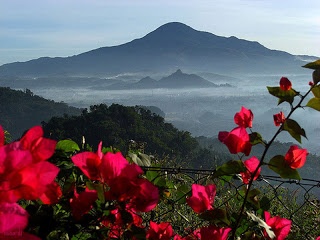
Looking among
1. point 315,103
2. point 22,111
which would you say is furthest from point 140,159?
point 22,111

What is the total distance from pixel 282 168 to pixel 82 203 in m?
0.34

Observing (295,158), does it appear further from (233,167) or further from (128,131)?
(128,131)

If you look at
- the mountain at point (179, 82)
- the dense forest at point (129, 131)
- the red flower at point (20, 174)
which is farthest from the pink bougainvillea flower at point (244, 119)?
the mountain at point (179, 82)

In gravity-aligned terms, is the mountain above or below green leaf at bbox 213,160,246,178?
below

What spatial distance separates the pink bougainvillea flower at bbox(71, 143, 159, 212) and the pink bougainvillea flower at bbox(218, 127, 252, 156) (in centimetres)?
16

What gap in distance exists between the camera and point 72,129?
92.4 feet

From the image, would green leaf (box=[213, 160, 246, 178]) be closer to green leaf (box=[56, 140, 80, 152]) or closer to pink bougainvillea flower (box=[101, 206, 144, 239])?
pink bougainvillea flower (box=[101, 206, 144, 239])

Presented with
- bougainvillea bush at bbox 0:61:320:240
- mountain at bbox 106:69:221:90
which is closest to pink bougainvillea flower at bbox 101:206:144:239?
bougainvillea bush at bbox 0:61:320:240

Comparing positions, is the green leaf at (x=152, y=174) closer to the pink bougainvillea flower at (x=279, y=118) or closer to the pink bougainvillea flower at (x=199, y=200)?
the pink bougainvillea flower at (x=199, y=200)

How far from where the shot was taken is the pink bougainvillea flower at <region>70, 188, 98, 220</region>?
2.56ft

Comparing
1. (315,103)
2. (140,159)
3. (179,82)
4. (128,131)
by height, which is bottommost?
(179,82)

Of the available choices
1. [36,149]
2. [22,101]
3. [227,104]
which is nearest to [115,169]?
[36,149]

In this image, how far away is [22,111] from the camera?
185ft

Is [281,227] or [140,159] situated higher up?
[140,159]
